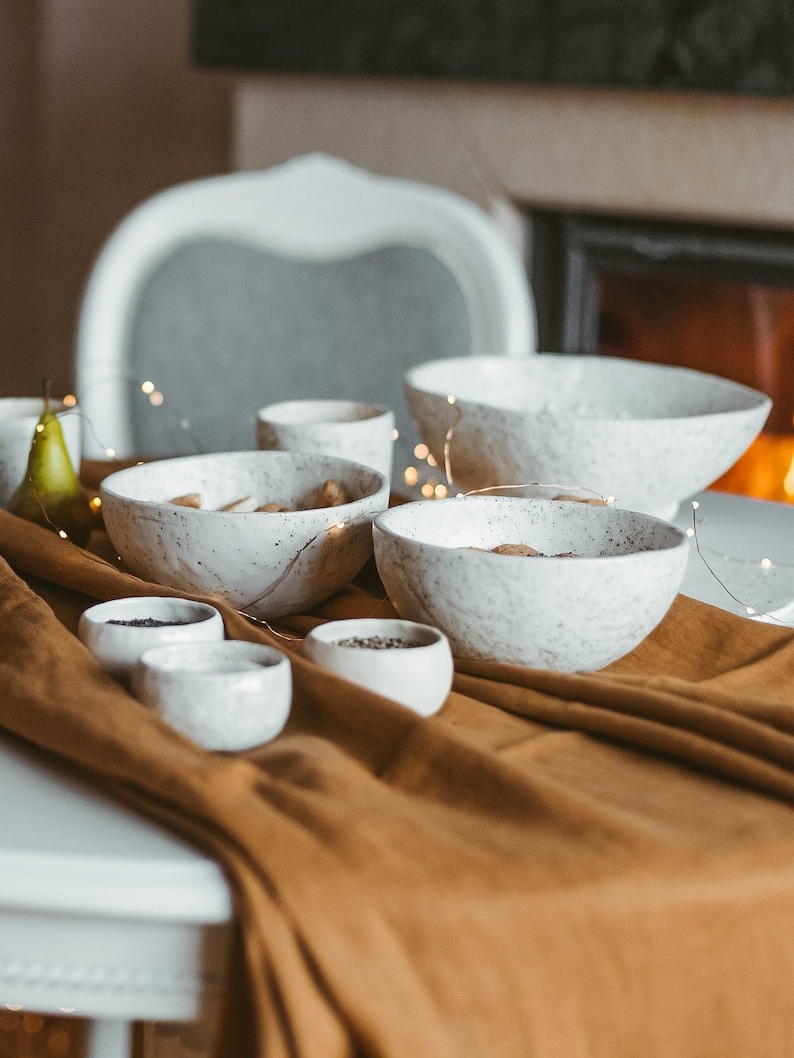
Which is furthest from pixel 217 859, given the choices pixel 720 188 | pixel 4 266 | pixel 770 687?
pixel 4 266

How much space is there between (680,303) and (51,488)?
1557 millimetres

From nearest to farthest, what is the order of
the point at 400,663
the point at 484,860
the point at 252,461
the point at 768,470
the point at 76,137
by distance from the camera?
the point at 484,860 → the point at 400,663 → the point at 252,461 → the point at 768,470 → the point at 76,137

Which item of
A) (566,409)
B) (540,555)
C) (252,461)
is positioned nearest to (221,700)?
(540,555)

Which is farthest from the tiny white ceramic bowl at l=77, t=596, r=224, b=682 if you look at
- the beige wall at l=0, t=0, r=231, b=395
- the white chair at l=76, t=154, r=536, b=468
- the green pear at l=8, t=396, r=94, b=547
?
the beige wall at l=0, t=0, r=231, b=395

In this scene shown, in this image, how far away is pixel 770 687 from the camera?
70 cm

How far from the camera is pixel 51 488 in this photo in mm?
912

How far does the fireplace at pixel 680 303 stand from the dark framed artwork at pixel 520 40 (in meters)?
0.26

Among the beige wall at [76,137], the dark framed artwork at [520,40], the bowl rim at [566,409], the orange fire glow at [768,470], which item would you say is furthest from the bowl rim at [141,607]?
the beige wall at [76,137]

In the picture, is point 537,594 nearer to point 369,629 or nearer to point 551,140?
point 369,629

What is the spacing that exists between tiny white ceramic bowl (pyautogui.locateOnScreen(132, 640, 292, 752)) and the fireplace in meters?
1.64

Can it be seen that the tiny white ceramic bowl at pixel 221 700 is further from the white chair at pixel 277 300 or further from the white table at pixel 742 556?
the white chair at pixel 277 300

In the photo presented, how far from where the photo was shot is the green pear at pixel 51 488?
0.91 meters

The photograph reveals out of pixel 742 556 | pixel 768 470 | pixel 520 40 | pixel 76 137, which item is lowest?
pixel 768 470

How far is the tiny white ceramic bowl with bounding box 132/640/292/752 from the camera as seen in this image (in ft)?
1.91
